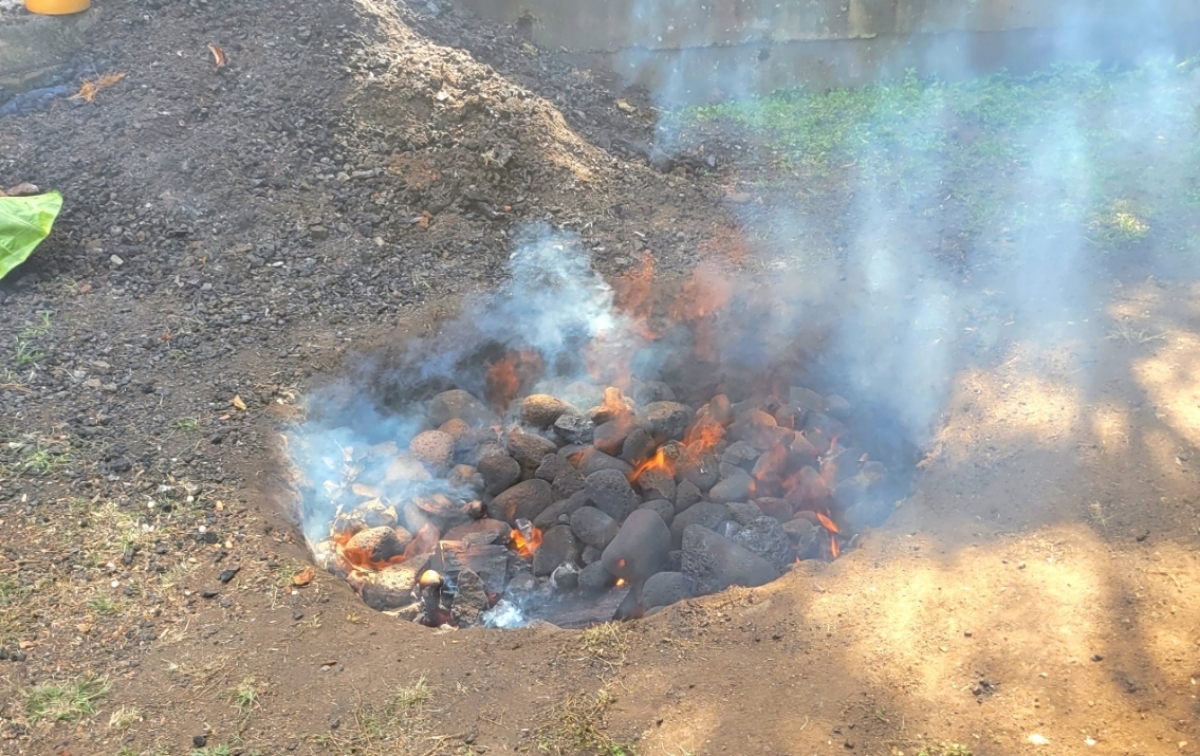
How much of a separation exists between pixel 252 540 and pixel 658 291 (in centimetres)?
283

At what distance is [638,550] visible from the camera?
4.04 metres

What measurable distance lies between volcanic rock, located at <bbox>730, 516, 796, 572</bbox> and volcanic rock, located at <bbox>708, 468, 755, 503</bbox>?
0.86 ft

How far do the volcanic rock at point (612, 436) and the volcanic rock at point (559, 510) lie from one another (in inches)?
13.2

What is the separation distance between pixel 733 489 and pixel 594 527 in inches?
30.5

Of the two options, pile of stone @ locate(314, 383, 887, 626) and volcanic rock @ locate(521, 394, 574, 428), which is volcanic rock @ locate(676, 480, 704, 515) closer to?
pile of stone @ locate(314, 383, 887, 626)

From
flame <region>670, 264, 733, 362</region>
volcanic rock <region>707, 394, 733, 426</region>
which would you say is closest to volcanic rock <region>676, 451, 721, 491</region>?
volcanic rock <region>707, 394, 733, 426</region>

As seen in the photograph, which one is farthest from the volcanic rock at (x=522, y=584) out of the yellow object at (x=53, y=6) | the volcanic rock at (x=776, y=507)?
the yellow object at (x=53, y=6)

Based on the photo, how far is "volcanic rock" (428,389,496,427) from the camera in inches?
190

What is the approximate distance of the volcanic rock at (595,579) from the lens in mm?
4043

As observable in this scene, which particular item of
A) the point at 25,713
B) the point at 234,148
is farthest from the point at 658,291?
the point at 25,713

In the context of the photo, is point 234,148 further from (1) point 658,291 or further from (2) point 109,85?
(1) point 658,291

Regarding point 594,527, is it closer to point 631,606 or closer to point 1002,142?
point 631,606

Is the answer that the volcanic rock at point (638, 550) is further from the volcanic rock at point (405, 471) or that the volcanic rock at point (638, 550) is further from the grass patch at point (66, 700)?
the grass patch at point (66, 700)

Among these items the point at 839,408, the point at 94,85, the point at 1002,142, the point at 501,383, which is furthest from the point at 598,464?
the point at 94,85
